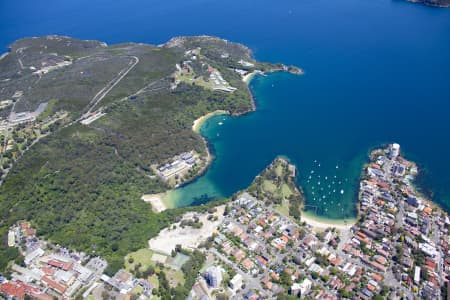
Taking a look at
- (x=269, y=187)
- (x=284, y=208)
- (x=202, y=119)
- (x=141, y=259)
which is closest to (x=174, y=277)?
(x=141, y=259)

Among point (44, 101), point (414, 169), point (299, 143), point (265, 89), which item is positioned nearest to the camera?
point (414, 169)

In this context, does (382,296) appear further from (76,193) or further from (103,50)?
(103,50)

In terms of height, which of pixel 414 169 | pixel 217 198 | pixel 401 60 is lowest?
pixel 217 198

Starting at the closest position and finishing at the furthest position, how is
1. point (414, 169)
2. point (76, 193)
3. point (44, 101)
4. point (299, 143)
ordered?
point (76, 193), point (414, 169), point (299, 143), point (44, 101)

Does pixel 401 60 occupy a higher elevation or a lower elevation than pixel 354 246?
higher

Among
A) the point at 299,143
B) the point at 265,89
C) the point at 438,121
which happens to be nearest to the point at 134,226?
the point at 299,143

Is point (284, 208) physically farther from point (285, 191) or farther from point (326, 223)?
point (326, 223)

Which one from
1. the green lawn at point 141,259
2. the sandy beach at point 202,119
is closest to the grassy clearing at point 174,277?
the green lawn at point 141,259
